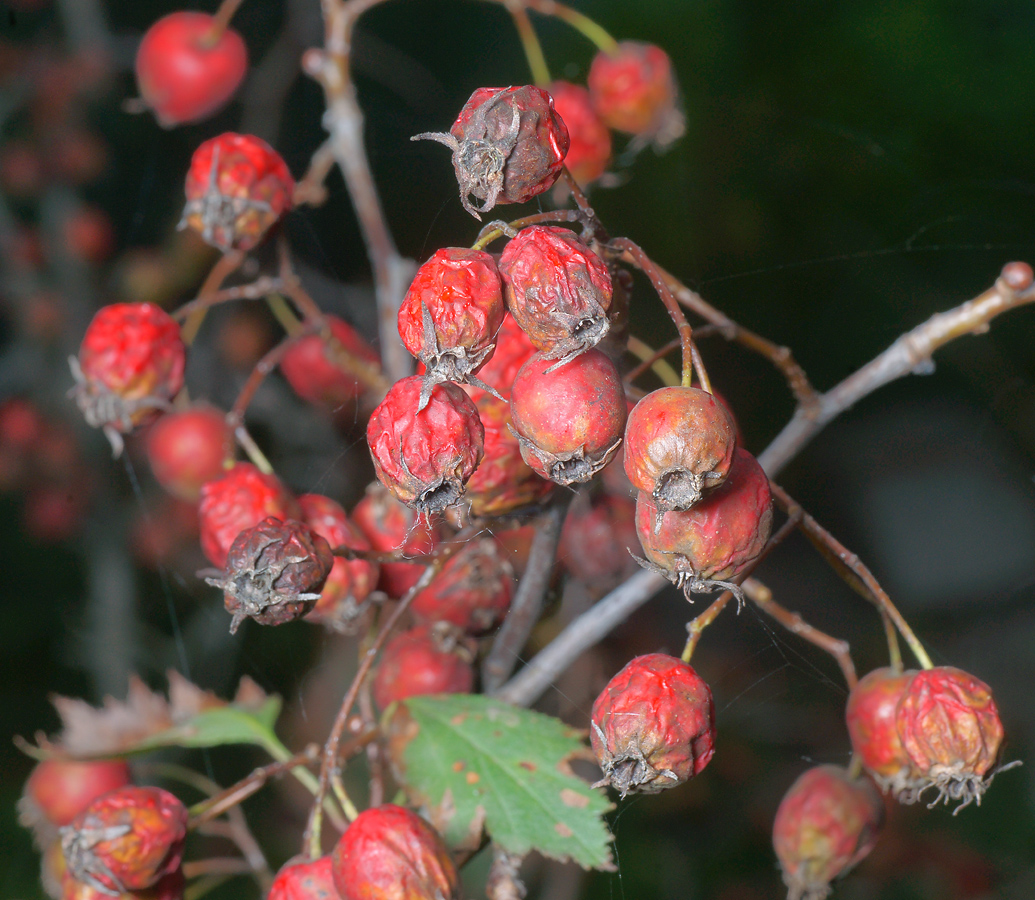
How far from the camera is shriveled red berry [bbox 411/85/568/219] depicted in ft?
0.86

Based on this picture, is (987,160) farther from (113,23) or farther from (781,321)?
(113,23)

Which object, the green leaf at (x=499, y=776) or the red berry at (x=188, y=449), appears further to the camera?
the red berry at (x=188, y=449)

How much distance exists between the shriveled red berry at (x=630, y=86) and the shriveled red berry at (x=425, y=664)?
430 millimetres

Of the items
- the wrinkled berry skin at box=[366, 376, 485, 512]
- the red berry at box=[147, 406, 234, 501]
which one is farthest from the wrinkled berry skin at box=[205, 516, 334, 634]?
the red berry at box=[147, 406, 234, 501]

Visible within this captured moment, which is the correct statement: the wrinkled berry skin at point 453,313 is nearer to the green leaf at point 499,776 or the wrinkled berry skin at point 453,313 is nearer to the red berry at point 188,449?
the green leaf at point 499,776

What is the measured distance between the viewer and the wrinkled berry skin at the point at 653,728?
30cm

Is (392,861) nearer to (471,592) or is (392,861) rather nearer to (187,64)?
(471,592)

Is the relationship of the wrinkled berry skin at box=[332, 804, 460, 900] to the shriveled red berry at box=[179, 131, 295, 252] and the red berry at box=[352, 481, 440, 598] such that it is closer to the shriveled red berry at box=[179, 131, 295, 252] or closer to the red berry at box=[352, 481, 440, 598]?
the red berry at box=[352, 481, 440, 598]

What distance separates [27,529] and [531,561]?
0.79 metres

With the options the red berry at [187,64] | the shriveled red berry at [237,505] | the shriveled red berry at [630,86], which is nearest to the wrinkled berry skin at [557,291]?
the shriveled red berry at [237,505]

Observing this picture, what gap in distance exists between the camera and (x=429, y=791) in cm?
46

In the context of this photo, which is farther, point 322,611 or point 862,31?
point 862,31

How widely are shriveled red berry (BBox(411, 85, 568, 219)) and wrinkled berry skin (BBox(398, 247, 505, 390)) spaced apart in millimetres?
20

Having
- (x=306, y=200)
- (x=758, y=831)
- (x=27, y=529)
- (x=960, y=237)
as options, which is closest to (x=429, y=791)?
(x=758, y=831)
